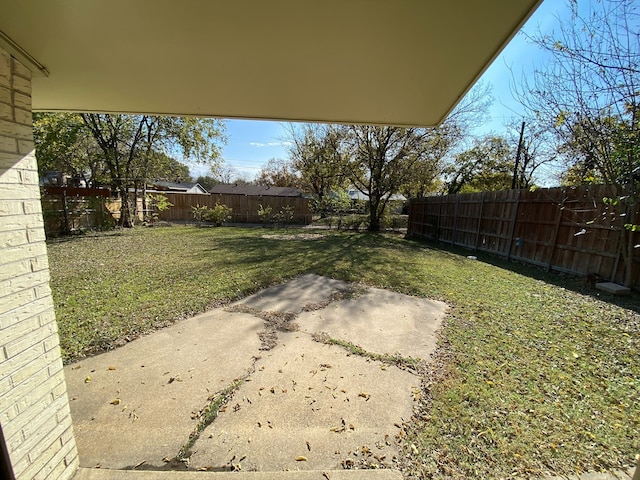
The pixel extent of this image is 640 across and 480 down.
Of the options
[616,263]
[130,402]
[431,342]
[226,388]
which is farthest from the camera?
[616,263]

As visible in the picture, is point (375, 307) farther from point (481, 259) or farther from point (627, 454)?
point (481, 259)

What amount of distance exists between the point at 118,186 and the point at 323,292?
13202 millimetres

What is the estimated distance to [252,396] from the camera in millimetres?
2268

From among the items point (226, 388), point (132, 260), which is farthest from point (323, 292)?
point (132, 260)

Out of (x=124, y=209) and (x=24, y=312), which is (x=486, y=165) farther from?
(x=24, y=312)

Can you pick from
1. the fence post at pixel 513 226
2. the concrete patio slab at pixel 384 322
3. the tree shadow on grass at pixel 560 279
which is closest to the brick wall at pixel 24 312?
the concrete patio slab at pixel 384 322

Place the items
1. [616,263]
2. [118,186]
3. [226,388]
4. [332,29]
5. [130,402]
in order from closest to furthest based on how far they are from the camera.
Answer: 1. [332,29]
2. [130,402]
3. [226,388]
4. [616,263]
5. [118,186]

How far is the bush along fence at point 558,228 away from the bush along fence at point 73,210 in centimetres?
1495

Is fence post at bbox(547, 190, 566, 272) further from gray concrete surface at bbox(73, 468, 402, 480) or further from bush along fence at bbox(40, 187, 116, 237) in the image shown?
bush along fence at bbox(40, 187, 116, 237)

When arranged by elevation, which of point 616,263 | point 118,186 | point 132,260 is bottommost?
point 132,260

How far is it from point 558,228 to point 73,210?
644 inches

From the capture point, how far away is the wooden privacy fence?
60.8 ft

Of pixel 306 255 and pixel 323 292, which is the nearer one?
pixel 323 292

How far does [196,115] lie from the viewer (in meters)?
2.40
